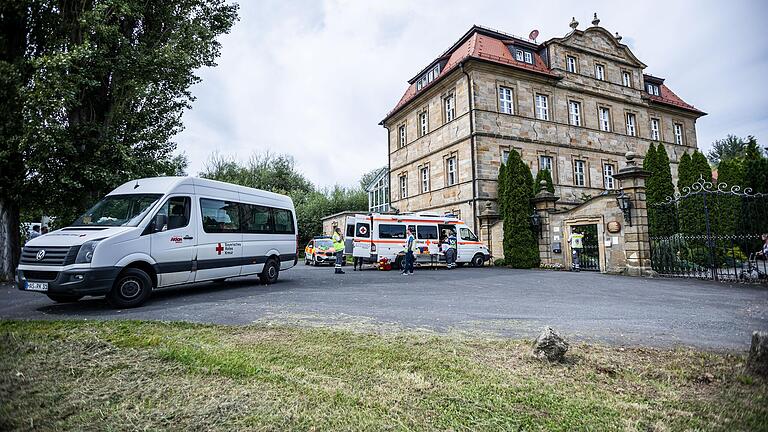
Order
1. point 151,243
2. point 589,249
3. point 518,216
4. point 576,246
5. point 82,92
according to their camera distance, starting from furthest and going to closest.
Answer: point 518,216 → point 589,249 → point 576,246 → point 82,92 → point 151,243

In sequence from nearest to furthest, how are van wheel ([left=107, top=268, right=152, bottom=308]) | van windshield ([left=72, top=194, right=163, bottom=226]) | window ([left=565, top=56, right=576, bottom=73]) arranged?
1. van wheel ([left=107, top=268, right=152, bottom=308])
2. van windshield ([left=72, top=194, right=163, bottom=226])
3. window ([left=565, top=56, right=576, bottom=73])

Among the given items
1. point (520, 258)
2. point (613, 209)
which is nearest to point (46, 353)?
point (613, 209)

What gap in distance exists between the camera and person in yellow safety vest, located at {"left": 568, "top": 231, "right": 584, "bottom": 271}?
16.4 m

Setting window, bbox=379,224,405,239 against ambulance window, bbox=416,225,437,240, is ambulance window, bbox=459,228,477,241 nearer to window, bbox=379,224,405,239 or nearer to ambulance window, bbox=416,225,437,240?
ambulance window, bbox=416,225,437,240

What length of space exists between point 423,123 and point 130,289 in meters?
23.7

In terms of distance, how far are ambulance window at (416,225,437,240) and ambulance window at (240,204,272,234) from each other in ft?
30.3

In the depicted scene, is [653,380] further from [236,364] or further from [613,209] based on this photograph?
[613,209]

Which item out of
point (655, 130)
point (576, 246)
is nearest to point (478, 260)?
point (576, 246)

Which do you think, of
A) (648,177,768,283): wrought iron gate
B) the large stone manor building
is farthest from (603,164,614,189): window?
(648,177,768,283): wrought iron gate

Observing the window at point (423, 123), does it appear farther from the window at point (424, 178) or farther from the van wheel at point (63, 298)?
the van wheel at point (63, 298)

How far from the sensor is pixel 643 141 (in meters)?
28.9

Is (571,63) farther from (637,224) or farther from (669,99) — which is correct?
(637,224)

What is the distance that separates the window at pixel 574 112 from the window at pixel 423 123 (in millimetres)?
9644

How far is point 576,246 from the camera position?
A: 16484 mm
